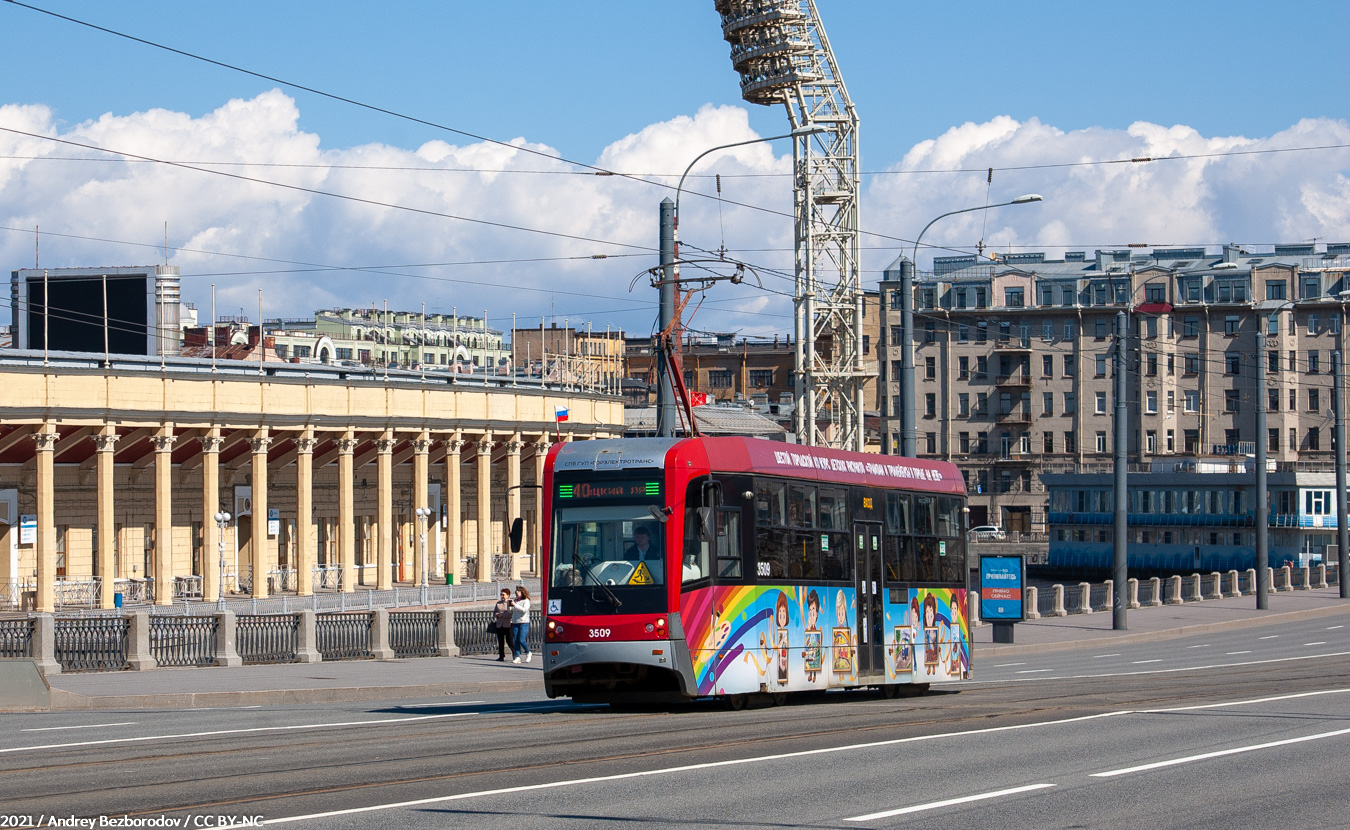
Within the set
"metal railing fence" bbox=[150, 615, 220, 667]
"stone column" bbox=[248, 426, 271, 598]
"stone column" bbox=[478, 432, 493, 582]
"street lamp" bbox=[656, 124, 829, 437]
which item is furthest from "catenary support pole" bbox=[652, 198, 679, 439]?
"stone column" bbox=[478, 432, 493, 582]

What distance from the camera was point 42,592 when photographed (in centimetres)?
4631

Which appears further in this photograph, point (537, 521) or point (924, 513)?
point (537, 521)

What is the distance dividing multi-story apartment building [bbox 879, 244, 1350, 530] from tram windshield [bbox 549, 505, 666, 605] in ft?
339

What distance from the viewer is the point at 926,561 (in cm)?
2436

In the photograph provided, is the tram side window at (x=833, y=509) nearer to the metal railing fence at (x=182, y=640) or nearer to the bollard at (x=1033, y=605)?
the metal railing fence at (x=182, y=640)

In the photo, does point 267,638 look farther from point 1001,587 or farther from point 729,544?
point 1001,587

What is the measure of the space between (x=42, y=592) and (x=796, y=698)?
30382mm

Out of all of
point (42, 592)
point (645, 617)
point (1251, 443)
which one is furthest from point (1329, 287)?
point (645, 617)

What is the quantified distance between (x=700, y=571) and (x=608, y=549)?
45.2 inches

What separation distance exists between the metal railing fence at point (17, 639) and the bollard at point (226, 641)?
3.56 m

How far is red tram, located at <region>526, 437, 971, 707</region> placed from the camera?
61.4 feet

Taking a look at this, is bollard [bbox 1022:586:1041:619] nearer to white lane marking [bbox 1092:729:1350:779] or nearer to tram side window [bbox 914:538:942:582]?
tram side window [bbox 914:538:942:582]

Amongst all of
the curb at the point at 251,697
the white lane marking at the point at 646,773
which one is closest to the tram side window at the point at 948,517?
the white lane marking at the point at 646,773

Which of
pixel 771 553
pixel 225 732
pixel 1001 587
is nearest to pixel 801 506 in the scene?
pixel 771 553
